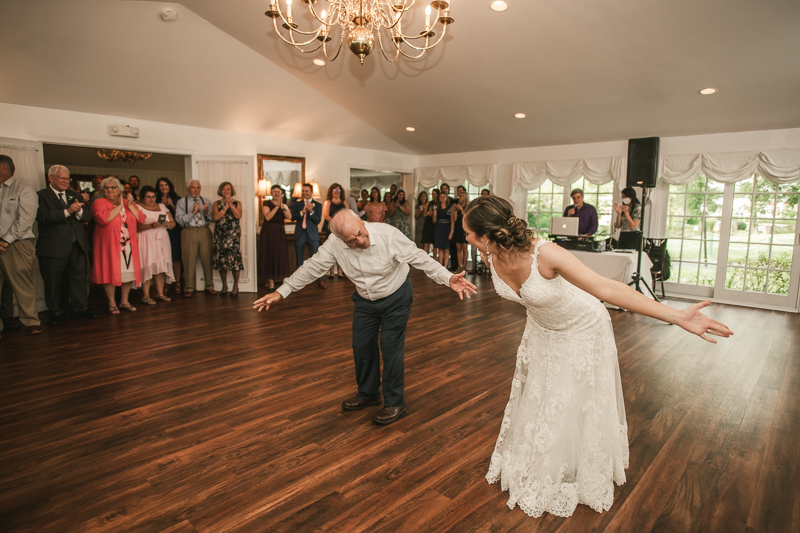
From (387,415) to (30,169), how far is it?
522 centimetres

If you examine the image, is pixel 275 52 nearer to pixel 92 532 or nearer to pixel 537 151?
pixel 537 151

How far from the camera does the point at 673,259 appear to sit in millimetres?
7004

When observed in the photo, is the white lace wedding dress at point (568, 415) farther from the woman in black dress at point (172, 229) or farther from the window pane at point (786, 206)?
the window pane at point (786, 206)

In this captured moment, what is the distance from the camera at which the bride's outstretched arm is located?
4.86 ft

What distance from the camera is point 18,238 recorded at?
13.9ft

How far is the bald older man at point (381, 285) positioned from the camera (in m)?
2.46

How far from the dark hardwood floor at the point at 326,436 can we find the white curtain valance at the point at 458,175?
17.1ft

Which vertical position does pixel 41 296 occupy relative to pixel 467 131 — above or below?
below

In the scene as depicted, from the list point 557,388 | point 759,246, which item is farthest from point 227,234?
point 759,246

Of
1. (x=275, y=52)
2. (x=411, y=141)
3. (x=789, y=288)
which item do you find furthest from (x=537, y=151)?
(x=275, y=52)

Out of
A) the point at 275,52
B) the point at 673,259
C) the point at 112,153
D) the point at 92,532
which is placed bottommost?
the point at 92,532

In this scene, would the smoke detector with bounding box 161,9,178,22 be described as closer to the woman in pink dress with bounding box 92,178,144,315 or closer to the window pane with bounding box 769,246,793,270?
the woman in pink dress with bounding box 92,178,144,315

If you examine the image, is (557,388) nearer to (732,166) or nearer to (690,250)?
(732,166)

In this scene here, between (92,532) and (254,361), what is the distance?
1.94 meters
